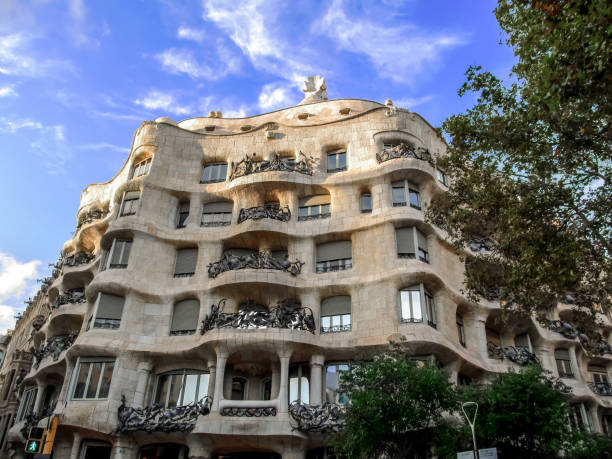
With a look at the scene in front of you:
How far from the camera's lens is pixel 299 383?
2480 cm

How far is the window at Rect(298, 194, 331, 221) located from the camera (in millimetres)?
29041

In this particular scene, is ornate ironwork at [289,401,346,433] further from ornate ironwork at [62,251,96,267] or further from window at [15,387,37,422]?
window at [15,387,37,422]

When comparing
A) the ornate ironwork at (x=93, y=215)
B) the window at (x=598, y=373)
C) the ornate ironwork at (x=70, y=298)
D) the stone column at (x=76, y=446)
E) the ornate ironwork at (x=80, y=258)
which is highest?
the ornate ironwork at (x=93, y=215)

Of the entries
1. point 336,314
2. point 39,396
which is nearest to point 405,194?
point 336,314

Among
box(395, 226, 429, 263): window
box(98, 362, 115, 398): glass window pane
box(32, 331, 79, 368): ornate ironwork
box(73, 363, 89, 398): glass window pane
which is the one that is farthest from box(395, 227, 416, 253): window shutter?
box(32, 331, 79, 368): ornate ironwork

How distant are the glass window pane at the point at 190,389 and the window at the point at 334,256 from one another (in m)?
7.81

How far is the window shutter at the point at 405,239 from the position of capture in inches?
1026

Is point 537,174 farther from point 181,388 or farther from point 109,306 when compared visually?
point 109,306

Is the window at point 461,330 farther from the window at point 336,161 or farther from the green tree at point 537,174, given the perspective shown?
the window at point 336,161

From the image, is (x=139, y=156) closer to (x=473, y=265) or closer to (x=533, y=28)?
(x=473, y=265)

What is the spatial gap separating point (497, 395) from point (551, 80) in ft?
36.3

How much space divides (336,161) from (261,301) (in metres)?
8.93

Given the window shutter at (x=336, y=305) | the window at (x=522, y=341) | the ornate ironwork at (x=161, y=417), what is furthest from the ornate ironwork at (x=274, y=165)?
the window at (x=522, y=341)

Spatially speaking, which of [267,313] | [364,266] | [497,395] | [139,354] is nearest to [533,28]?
[497,395]
